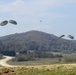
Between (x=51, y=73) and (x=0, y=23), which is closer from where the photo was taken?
(x=51, y=73)

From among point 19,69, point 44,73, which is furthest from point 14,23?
point 44,73

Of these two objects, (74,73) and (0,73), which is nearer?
(74,73)

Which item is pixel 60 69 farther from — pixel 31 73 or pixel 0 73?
pixel 0 73

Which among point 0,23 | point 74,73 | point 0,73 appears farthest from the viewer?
point 0,23

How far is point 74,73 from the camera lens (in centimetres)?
2458

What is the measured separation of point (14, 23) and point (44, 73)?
55.8 ft

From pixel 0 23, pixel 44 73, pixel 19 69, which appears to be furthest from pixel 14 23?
pixel 44 73

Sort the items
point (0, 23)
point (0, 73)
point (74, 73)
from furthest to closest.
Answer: point (0, 23) → point (0, 73) → point (74, 73)

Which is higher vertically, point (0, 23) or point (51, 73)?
point (0, 23)

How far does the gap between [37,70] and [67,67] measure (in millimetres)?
2964

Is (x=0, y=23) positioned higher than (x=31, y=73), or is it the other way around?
(x=0, y=23)

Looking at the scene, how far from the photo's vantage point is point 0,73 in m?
26.7

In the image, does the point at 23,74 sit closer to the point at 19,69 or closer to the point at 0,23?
the point at 19,69

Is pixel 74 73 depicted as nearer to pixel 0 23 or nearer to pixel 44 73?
→ pixel 44 73
